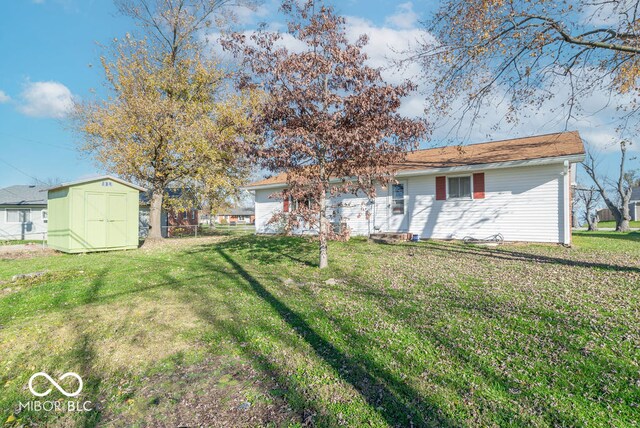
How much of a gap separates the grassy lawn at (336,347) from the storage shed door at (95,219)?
5.73 meters

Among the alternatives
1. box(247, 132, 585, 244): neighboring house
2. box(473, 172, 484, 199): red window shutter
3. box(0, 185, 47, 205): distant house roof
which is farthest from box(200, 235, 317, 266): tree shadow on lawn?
box(0, 185, 47, 205): distant house roof

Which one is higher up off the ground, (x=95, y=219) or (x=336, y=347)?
(x=95, y=219)

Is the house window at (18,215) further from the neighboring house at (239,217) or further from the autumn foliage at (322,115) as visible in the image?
the neighboring house at (239,217)

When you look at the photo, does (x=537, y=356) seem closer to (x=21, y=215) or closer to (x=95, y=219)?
(x=95, y=219)

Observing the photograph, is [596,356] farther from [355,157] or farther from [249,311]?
[355,157]

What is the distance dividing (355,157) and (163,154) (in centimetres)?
973

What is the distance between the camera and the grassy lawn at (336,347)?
241 cm

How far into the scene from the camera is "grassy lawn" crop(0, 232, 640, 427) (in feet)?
7.91

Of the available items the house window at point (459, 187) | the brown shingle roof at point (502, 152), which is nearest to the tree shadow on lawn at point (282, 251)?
the brown shingle roof at point (502, 152)

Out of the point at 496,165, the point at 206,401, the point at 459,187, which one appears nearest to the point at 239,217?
the point at 459,187

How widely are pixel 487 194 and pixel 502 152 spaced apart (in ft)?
6.03

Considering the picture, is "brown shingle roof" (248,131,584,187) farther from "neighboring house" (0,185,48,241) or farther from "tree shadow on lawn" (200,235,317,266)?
"neighboring house" (0,185,48,241)

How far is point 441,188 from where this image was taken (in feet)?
39.3

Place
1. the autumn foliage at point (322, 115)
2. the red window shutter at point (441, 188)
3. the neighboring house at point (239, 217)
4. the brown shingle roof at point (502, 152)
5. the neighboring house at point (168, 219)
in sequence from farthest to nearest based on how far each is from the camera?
the neighboring house at point (239, 217) < the neighboring house at point (168, 219) < the red window shutter at point (441, 188) < the brown shingle roof at point (502, 152) < the autumn foliage at point (322, 115)
